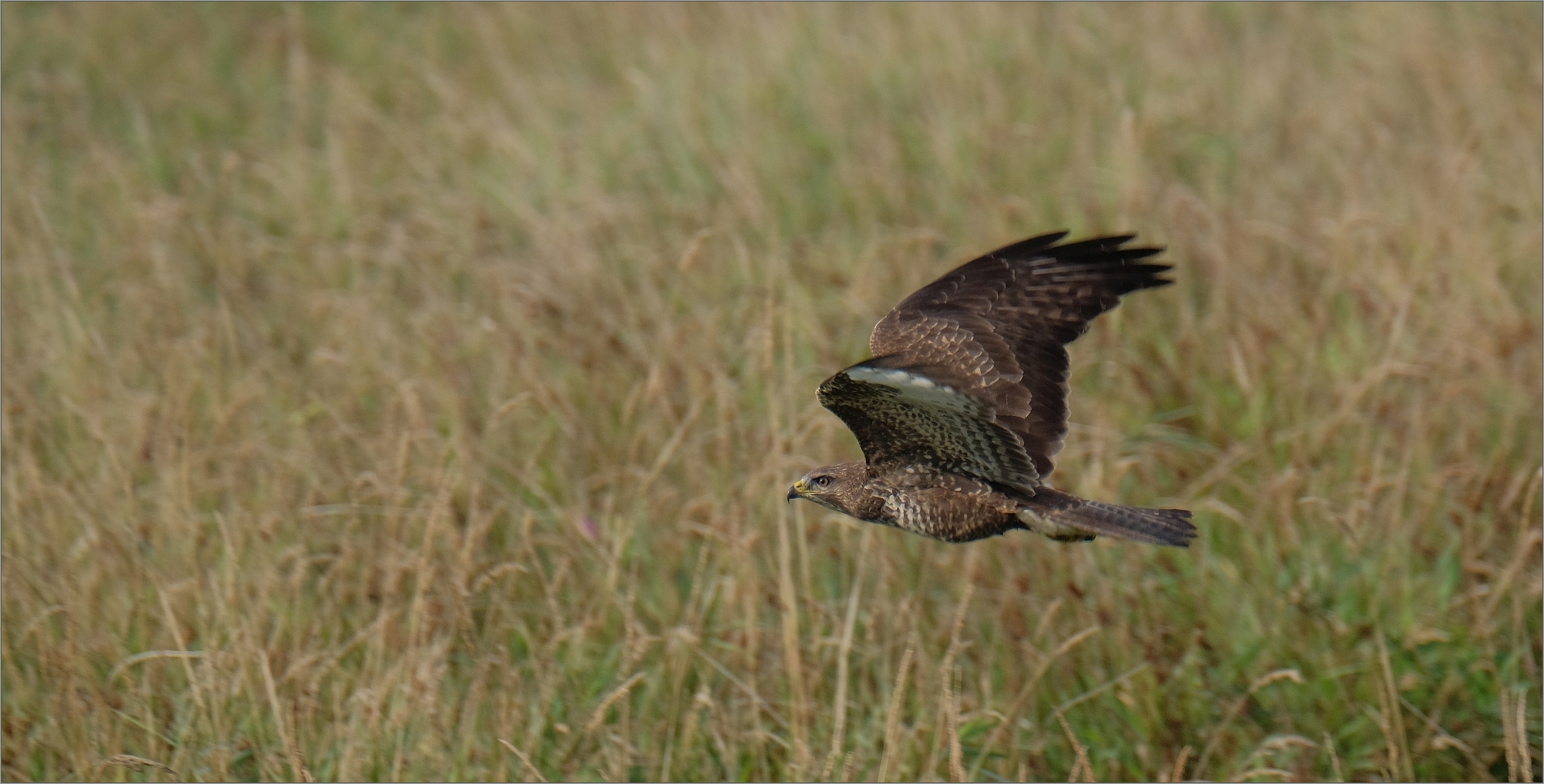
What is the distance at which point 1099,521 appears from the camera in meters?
3.50

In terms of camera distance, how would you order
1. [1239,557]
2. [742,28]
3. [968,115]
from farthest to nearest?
[742,28]
[968,115]
[1239,557]

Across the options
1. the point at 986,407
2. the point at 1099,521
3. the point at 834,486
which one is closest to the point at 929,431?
the point at 986,407

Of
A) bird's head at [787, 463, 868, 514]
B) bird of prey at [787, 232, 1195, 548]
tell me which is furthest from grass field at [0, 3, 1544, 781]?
bird of prey at [787, 232, 1195, 548]

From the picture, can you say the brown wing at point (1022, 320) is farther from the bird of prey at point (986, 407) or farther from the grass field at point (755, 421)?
the grass field at point (755, 421)

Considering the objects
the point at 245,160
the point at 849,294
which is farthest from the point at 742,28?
the point at 849,294

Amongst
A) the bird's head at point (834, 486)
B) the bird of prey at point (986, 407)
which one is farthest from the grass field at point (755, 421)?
the bird of prey at point (986, 407)

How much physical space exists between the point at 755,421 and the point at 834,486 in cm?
136

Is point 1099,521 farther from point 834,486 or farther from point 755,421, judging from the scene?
point 755,421

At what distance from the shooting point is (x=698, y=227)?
6.81 m

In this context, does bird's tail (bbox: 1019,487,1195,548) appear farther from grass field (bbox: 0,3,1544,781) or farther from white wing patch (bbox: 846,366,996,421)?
grass field (bbox: 0,3,1544,781)

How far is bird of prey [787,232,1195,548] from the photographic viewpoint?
3.59 m

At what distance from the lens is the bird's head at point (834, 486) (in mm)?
3938

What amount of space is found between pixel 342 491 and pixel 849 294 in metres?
1.92

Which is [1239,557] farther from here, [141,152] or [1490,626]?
[141,152]
